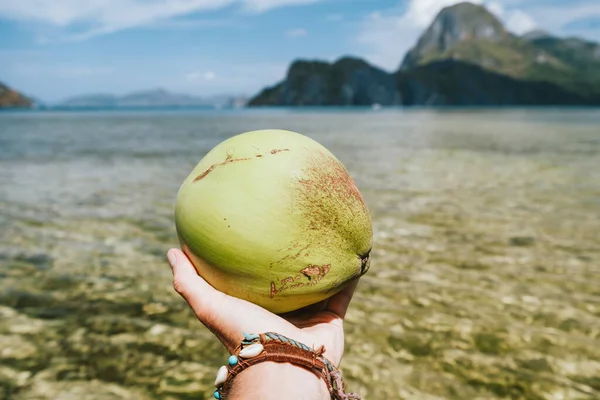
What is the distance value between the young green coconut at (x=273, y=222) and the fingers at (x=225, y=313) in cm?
7

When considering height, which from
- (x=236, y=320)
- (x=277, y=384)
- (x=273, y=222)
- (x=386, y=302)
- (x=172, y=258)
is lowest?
(x=386, y=302)

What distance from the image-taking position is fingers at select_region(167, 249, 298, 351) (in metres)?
2.45

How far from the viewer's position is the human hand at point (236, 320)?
8.09 ft

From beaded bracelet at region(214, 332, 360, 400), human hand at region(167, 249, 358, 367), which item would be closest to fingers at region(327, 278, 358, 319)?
human hand at region(167, 249, 358, 367)

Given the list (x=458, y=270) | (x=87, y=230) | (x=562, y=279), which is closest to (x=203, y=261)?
(x=458, y=270)

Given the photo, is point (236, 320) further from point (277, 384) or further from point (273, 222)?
point (273, 222)

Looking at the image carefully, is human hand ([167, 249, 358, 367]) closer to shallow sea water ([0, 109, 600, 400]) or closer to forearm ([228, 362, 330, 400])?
forearm ([228, 362, 330, 400])

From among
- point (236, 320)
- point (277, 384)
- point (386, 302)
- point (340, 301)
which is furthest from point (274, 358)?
point (386, 302)

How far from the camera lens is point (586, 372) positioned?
435cm

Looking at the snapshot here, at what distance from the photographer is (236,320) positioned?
2.46 metres

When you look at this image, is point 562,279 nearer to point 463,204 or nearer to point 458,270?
point 458,270

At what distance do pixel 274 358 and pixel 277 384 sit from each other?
0.40 feet

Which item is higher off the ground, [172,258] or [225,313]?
[172,258]

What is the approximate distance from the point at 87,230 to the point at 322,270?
7324 mm
